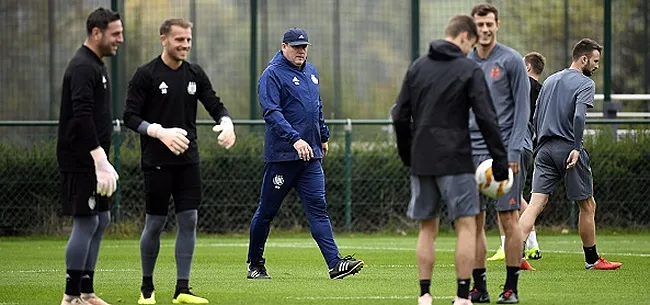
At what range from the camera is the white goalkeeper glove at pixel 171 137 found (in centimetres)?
Result: 896

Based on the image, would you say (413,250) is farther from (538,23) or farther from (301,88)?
(538,23)

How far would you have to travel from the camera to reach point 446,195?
28.1ft

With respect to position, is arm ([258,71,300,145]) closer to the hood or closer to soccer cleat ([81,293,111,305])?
soccer cleat ([81,293,111,305])

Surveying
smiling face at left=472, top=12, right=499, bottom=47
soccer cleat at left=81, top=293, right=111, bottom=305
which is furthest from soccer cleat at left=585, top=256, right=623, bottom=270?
soccer cleat at left=81, top=293, right=111, bottom=305

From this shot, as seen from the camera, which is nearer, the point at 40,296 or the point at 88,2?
the point at 40,296

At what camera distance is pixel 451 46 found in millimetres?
8586

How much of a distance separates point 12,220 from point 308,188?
8569mm

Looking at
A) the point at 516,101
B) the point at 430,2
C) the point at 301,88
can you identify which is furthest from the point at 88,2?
the point at 516,101

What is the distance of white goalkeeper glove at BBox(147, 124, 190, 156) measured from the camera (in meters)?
8.96

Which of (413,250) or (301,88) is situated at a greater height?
(301,88)

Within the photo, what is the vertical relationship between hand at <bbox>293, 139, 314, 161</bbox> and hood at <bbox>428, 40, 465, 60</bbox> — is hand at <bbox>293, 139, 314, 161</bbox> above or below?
below

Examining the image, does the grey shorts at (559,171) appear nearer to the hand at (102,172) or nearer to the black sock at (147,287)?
the black sock at (147,287)

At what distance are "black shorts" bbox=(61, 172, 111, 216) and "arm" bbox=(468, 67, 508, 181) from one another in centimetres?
261

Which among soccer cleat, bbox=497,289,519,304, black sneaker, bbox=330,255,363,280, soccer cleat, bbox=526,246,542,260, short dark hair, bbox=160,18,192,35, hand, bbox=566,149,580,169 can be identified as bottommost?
soccer cleat, bbox=526,246,542,260
